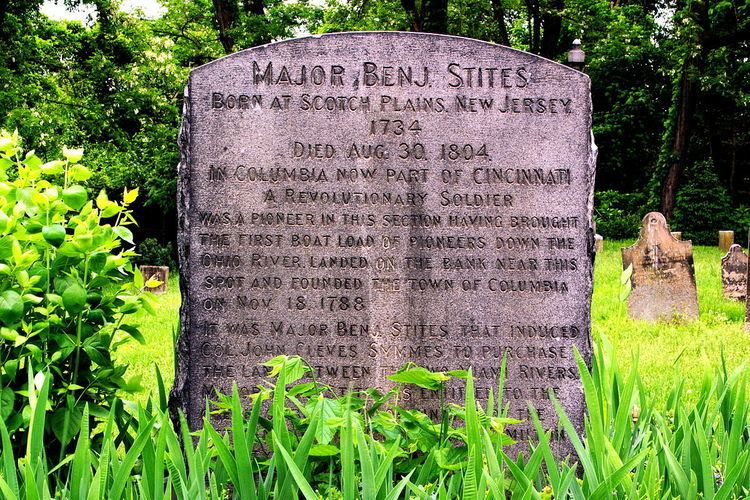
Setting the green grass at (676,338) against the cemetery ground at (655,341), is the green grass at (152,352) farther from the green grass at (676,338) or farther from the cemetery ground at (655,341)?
the green grass at (676,338)

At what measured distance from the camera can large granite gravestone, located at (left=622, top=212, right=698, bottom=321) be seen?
912 cm

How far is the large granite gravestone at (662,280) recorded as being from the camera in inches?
359

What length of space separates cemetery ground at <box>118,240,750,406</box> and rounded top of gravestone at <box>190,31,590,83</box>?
81.0 inches

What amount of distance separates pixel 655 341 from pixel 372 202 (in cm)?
523

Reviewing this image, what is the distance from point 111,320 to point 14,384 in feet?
1.40

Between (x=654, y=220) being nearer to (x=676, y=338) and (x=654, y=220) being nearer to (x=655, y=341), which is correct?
(x=676, y=338)

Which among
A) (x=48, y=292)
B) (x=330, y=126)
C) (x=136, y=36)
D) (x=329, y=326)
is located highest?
(x=136, y=36)

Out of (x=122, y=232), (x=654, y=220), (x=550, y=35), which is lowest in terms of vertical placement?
(x=654, y=220)

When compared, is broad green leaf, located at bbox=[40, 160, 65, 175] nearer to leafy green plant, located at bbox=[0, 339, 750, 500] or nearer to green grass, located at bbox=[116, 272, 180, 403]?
leafy green plant, located at bbox=[0, 339, 750, 500]

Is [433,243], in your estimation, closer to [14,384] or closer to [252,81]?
[252,81]

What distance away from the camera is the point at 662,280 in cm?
916

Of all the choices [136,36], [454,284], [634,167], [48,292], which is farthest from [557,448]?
[634,167]

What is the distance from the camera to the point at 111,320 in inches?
126

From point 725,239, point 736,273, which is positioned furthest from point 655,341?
point 725,239
